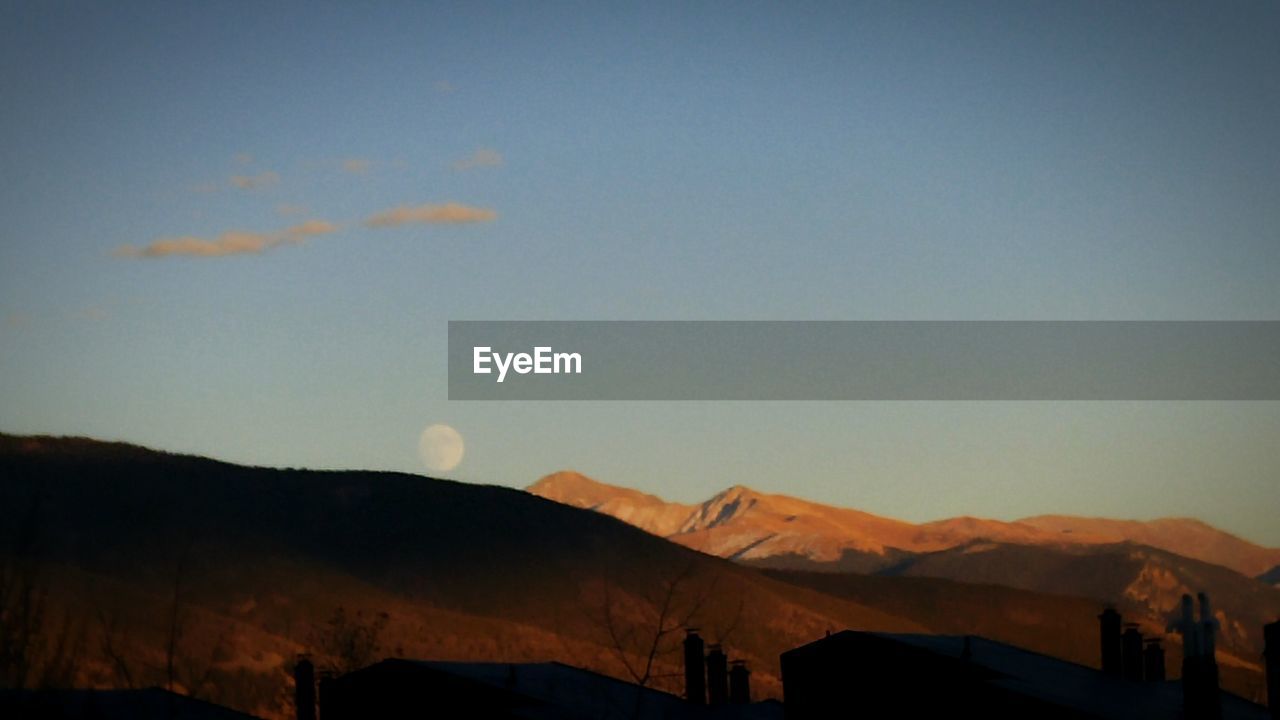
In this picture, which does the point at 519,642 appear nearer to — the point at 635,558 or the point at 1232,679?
the point at 635,558

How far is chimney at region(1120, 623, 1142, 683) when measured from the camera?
1889 inches

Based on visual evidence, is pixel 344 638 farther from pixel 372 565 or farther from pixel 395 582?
pixel 372 565

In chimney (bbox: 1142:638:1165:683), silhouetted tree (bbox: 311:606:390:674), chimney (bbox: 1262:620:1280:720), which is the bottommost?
silhouetted tree (bbox: 311:606:390:674)

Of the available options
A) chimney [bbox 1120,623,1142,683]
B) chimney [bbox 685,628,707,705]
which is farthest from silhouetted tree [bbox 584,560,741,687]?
chimney [bbox 1120,623,1142,683]

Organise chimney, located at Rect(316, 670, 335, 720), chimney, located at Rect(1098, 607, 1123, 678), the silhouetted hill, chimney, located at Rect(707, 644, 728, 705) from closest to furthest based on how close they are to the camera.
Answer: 1. chimney, located at Rect(316, 670, 335, 720)
2. chimney, located at Rect(1098, 607, 1123, 678)
3. chimney, located at Rect(707, 644, 728, 705)
4. the silhouetted hill

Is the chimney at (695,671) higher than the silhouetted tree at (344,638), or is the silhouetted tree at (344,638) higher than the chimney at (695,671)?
the chimney at (695,671)

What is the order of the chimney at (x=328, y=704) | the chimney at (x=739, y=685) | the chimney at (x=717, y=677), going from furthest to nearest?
the chimney at (x=739, y=685), the chimney at (x=717, y=677), the chimney at (x=328, y=704)

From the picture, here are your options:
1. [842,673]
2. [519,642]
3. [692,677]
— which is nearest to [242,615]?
[519,642]

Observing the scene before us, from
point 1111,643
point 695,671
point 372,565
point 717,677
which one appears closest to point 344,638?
point 372,565

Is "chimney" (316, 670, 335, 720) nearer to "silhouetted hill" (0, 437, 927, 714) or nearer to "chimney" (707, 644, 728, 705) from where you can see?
"chimney" (707, 644, 728, 705)

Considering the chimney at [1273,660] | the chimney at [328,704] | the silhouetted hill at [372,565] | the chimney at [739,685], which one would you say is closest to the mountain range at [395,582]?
the silhouetted hill at [372,565]

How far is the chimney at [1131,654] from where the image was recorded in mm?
47969

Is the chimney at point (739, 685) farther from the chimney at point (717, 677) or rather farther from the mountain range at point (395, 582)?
the mountain range at point (395, 582)

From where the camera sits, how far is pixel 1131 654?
1902 inches
